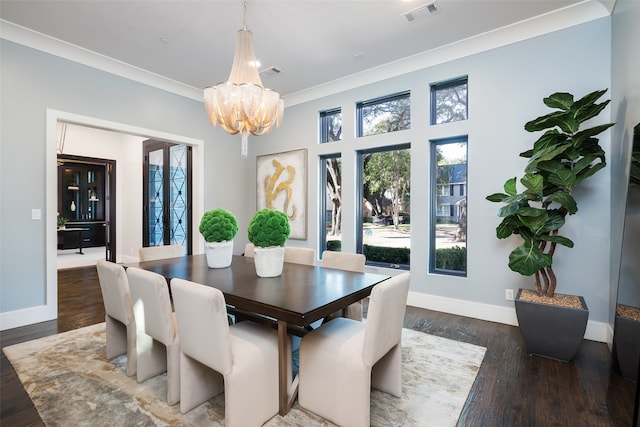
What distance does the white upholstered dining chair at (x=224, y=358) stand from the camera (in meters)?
1.53

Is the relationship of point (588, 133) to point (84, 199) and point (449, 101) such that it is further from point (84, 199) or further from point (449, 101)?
point (84, 199)

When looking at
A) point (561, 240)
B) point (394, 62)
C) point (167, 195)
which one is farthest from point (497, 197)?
point (167, 195)

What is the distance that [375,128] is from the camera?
4273 millimetres

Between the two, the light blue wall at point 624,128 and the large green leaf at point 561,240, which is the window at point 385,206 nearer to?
the large green leaf at point 561,240

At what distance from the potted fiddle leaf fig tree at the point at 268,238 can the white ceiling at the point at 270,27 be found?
6.59ft

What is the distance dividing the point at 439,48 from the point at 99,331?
4.82 m

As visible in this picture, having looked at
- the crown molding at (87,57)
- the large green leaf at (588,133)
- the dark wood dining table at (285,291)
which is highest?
the crown molding at (87,57)

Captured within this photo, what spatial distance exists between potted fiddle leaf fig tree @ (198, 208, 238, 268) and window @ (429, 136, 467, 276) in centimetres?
250

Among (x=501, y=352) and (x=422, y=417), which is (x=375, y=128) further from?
(x=422, y=417)

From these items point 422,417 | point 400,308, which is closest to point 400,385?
point 422,417

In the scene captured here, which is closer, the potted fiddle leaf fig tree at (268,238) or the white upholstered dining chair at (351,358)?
the white upholstered dining chair at (351,358)

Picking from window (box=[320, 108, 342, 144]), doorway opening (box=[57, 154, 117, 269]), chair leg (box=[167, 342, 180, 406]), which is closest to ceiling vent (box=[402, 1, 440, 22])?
window (box=[320, 108, 342, 144])

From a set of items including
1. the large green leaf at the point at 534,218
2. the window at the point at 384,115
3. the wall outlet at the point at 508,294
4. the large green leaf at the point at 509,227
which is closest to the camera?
the large green leaf at the point at 534,218

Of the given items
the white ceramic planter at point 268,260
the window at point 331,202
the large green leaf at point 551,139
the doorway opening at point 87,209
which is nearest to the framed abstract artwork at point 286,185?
the window at point 331,202
